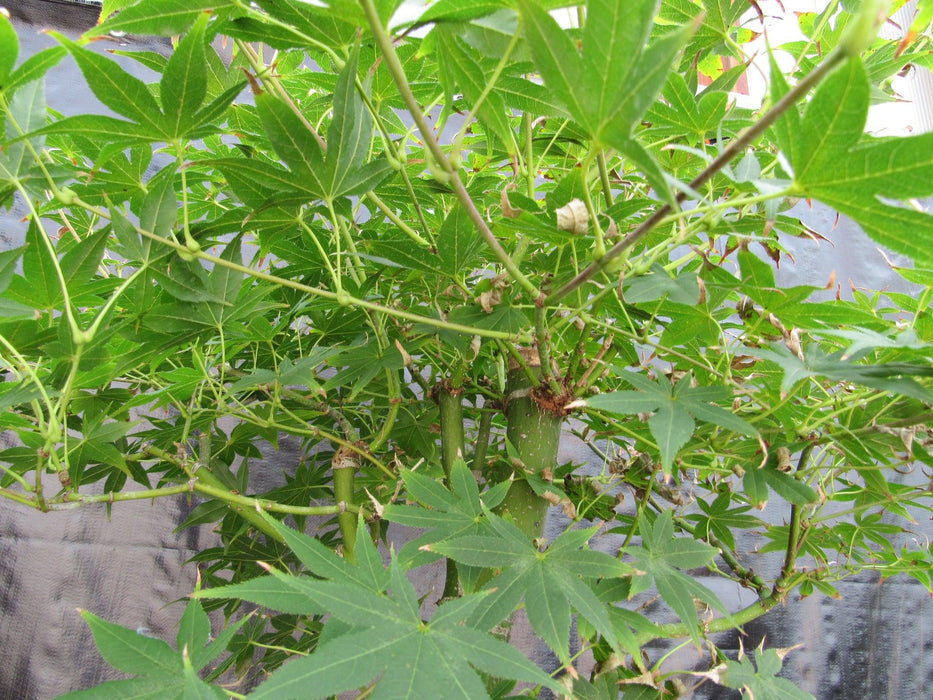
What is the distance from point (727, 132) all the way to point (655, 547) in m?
0.30

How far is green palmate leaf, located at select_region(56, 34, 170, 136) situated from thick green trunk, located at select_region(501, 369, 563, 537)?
29 cm

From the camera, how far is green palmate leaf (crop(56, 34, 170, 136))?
11.0 inches

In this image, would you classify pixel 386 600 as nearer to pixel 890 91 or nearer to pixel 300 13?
pixel 300 13

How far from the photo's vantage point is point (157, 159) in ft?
3.01

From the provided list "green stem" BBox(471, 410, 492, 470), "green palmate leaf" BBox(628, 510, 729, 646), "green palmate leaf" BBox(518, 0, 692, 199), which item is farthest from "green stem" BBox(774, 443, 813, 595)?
"green palmate leaf" BBox(518, 0, 692, 199)

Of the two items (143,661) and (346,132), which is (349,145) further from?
(143,661)

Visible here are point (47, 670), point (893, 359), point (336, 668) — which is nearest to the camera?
point (336, 668)

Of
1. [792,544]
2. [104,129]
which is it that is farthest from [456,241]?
[792,544]

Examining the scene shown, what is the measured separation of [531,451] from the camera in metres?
0.46

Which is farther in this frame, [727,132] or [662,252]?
[727,132]

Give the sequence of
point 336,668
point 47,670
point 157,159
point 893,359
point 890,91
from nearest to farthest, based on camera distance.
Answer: point 336,668 < point 893,359 < point 890,91 < point 47,670 < point 157,159

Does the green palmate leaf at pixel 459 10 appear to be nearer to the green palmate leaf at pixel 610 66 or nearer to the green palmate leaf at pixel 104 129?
the green palmate leaf at pixel 610 66

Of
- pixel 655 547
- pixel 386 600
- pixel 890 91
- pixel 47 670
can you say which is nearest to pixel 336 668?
pixel 386 600

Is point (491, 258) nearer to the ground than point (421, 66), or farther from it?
nearer to the ground
